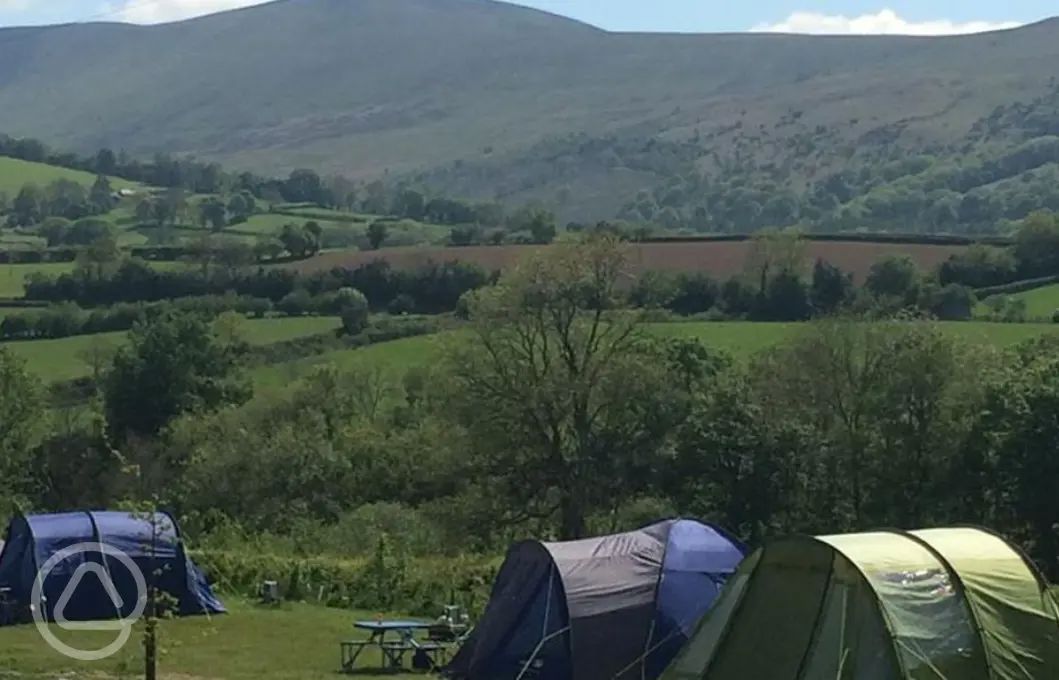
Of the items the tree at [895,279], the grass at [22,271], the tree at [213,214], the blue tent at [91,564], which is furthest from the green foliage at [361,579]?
the tree at [213,214]

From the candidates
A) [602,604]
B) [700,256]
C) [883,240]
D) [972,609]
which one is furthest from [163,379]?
[972,609]

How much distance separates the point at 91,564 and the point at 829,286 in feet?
A: 152

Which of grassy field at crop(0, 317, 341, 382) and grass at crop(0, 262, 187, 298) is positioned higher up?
grass at crop(0, 262, 187, 298)

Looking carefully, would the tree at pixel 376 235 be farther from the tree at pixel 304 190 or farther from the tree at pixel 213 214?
the tree at pixel 304 190

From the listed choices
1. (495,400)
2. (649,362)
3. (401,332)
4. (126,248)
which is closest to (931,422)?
(649,362)

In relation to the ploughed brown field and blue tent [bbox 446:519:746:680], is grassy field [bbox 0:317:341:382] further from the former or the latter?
blue tent [bbox 446:519:746:680]

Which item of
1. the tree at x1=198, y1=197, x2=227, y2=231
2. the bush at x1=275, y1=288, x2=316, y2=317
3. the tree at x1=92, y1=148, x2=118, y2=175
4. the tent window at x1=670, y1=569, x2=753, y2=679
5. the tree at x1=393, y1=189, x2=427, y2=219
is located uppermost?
the tent window at x1=670, y1=569, x2=753, y2=679

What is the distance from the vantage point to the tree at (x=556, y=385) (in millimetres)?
43156

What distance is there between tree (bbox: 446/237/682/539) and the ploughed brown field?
22.4 metres

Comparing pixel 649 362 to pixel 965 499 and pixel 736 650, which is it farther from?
pixel 736 650

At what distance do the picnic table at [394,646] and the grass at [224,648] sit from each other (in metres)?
0.21

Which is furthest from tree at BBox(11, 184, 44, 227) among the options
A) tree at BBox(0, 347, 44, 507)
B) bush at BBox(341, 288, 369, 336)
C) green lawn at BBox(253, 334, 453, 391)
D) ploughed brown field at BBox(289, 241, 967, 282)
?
tree at BBox(0, 347, 44, 507)

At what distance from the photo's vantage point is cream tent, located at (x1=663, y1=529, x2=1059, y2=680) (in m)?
15.6

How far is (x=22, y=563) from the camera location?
2745 cm
